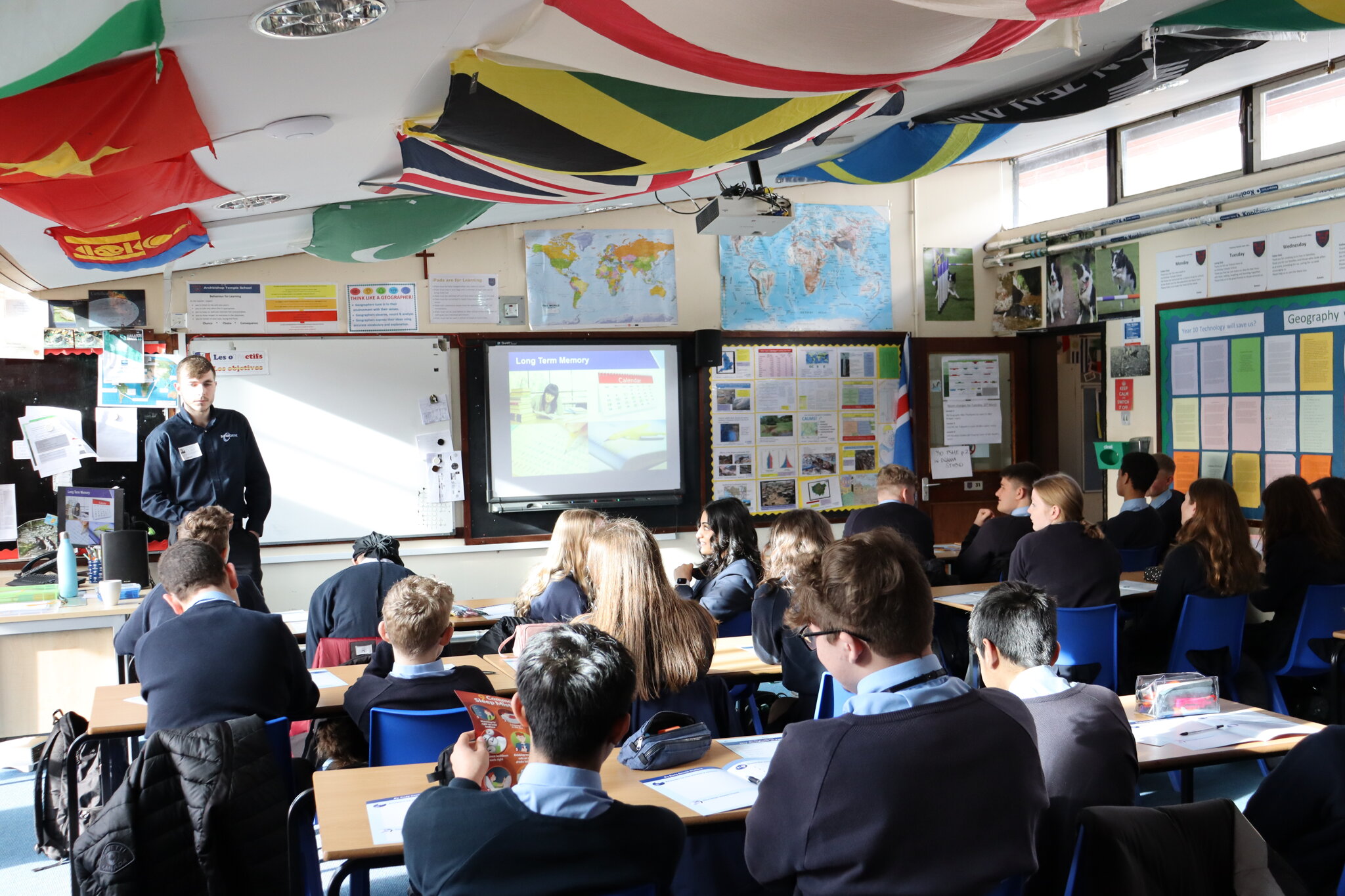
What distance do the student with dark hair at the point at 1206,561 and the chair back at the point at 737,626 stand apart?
1.78 metres

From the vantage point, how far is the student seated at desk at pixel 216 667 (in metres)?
2.79

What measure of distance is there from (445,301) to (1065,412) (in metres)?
4.72

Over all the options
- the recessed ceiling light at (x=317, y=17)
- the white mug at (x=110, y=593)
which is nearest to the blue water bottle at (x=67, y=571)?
the white mug at (x=110, y=593)

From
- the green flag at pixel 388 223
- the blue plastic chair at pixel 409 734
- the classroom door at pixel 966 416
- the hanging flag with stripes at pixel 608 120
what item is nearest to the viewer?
the hanging flag with stripes at pixel 608 120

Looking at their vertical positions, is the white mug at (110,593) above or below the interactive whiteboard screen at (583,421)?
below

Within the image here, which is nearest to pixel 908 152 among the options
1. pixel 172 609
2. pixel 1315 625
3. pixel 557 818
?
pixel 1315 625

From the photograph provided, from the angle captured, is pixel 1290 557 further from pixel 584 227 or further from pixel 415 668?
pixel 584 227

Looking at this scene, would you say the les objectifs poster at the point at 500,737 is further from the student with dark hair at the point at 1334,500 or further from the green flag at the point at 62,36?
the student with dark hair at the point at 1334,500

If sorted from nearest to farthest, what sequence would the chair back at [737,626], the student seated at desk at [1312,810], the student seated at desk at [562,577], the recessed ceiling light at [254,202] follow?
the student seated at desk at [1312,810] → the student seated at desk at [562,577] → the recessed ceiling light at [254,202] → the chair back at [737,626]

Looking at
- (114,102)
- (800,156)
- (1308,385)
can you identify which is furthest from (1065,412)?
(114,102)

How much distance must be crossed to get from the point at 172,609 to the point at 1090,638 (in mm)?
3483

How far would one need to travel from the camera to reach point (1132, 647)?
4707mm

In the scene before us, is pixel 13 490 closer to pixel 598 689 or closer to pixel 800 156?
pixel 800 156

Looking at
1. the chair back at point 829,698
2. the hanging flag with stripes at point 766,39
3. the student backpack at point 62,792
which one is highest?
the hanging flag with stripes at point 766,39
